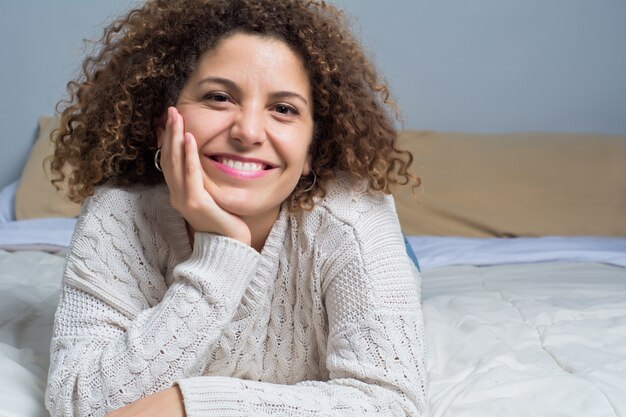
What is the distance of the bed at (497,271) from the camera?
130 centimetres

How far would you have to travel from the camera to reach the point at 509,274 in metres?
2.21

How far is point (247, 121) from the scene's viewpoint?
1.21 metres

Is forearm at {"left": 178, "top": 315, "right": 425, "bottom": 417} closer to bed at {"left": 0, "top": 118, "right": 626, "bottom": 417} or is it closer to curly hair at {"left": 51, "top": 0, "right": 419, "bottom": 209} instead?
bed at {"left": 0, "top": 118, "right": 626, "bottom": 417}

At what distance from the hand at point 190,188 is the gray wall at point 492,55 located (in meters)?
1.90

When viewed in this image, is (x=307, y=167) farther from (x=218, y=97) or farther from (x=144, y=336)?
(x=144, y=336)

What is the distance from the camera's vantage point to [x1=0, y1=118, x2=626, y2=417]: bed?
4.27 ft

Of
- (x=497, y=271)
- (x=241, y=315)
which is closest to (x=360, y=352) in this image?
(x=241, y=315)

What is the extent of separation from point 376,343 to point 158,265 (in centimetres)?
43

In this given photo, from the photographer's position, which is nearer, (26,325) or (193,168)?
(193,168)

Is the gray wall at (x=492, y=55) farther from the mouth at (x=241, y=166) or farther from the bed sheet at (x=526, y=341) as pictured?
the mouth at (x=241, y=166)

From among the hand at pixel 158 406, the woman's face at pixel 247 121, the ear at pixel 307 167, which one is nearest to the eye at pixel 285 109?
the woman's face at pixel 247 121

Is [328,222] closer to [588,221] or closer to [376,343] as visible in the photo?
[376,343]

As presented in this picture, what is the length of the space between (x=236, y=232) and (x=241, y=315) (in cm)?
16

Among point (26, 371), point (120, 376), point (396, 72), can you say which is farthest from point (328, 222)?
point (396, 72)
